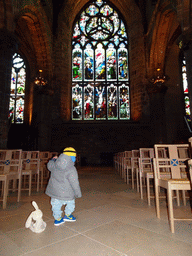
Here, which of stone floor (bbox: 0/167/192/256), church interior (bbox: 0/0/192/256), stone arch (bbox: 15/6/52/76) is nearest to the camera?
stone floor (bbox: 0/167/192/256)

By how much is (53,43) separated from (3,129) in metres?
8.52

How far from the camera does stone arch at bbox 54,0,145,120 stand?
12.1 metres

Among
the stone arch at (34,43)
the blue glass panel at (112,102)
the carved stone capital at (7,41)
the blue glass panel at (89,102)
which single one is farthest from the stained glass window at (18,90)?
the carved stone capital at (7,41)

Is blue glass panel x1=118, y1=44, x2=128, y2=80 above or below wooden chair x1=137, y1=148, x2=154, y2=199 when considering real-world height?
above

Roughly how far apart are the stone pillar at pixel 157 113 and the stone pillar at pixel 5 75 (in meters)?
8.03

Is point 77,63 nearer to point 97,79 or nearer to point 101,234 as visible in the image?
point 97,79

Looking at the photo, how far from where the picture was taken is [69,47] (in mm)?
13039

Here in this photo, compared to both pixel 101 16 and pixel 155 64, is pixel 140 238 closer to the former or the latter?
pixel 155 64

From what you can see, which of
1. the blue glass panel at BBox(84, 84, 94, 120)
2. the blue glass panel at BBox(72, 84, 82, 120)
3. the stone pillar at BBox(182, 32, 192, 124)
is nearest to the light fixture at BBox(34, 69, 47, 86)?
the blue glass panel at BBox(72, 84, 82, 120)

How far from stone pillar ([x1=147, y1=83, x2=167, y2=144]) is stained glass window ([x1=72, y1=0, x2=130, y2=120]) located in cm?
197

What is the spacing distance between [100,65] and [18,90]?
6440 millimetres

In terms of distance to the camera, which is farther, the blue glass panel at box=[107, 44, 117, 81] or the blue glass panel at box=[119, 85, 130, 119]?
the blue glass panel at box=[107, 44, 117, 81]

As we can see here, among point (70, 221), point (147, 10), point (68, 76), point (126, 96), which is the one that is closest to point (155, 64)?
point (126, 96)

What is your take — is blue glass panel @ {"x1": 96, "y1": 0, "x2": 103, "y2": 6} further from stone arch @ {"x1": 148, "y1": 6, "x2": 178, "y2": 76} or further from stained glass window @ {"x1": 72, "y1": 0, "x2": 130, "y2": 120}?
stone arch @ {"x1": 148, "y1": 6, "x2": 178, "y2": 76}
